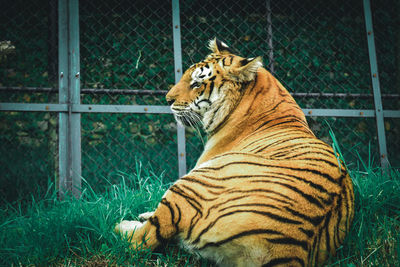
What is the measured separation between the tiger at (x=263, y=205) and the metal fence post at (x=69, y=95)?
1.44 m

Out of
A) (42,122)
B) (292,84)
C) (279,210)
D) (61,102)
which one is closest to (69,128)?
(61,102)

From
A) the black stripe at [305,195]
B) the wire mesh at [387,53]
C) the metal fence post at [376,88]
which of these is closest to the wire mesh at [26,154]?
the black stripe at [305,195]

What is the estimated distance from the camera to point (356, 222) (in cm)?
242

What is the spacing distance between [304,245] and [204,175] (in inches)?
25.1

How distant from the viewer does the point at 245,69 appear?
105 inches

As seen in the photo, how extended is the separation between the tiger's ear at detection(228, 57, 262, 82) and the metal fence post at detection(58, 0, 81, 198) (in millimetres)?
1770

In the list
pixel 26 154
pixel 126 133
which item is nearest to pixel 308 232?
pixel 26 154

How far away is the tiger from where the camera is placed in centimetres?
181

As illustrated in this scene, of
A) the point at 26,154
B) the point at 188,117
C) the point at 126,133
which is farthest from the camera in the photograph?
the point at 126,133

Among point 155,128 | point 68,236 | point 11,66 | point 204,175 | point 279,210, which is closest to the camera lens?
point 279,210

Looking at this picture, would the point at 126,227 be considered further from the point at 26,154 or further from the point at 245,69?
the point at 26,154

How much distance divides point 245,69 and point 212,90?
11.4 inches

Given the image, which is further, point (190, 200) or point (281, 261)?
point (190, 200)

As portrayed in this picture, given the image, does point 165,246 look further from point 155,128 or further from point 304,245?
point 155,128
